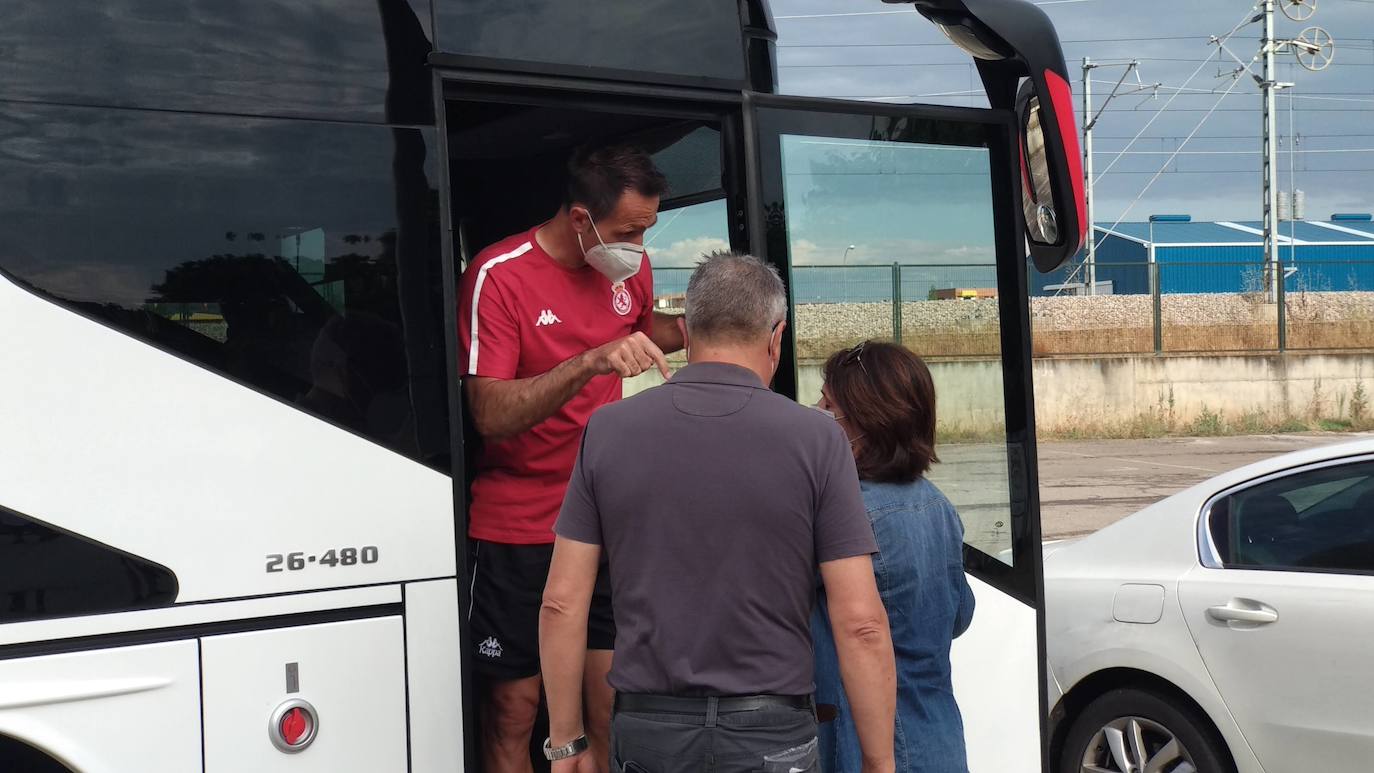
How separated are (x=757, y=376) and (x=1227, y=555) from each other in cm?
310

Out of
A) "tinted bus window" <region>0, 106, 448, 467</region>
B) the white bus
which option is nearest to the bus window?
the white bus

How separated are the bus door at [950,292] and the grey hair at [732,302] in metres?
0.83

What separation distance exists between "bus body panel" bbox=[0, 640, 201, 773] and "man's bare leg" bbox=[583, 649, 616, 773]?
3.59 feet

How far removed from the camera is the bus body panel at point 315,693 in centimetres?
261

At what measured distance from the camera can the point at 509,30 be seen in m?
3.04

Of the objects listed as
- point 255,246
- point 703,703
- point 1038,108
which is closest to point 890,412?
point 703,703

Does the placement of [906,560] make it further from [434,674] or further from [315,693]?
[315,693]

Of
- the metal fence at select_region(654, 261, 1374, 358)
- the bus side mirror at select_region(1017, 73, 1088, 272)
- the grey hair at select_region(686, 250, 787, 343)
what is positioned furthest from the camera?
the metal fence at select_region(654, 261, 1374, 358)

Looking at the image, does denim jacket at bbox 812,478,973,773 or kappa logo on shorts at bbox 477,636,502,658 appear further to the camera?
kappa logo on shorts at bbox 477,636,502,658

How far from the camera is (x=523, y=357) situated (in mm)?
3398

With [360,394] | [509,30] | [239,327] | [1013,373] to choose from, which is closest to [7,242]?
[239,327]

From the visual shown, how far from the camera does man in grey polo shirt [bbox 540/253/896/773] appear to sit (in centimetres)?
246

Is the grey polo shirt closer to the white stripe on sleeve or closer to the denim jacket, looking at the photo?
the denim jacket

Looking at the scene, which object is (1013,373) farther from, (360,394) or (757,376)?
(360,394)
